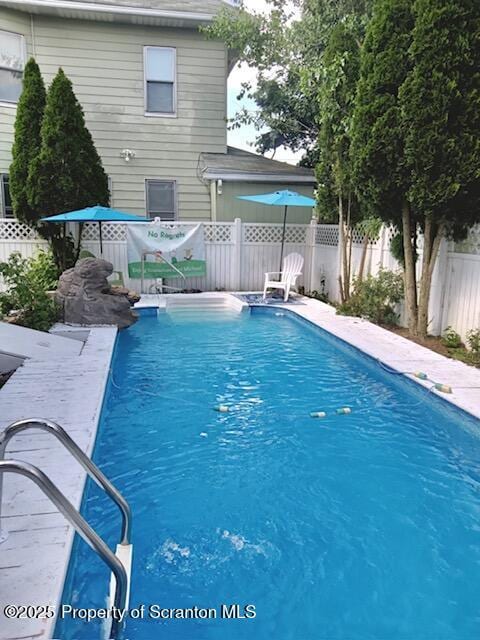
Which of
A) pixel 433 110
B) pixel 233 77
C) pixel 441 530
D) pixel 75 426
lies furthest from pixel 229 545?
pixel 233 77

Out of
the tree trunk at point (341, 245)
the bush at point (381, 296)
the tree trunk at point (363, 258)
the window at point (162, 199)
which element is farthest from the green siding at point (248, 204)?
the bush at point (381, 296)

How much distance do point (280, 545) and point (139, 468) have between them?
128 centimetres

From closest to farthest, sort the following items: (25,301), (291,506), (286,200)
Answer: (291,506)
(25,301)
(286,200)

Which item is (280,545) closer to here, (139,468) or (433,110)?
(139,468)

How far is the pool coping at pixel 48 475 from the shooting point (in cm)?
198

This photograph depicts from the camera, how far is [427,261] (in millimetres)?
6605

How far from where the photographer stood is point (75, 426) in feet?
12.1

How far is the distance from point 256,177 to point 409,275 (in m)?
5.64

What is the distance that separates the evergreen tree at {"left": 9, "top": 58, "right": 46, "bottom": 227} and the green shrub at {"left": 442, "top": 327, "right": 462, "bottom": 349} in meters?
8.16

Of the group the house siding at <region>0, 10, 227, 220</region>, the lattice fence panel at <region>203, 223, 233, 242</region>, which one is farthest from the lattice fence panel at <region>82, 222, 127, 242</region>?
the lattice fence panel at <region>203, 223, 233, 242</region>

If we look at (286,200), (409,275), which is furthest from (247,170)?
(409,275)

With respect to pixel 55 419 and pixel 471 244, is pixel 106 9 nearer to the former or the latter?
pixel 471 244

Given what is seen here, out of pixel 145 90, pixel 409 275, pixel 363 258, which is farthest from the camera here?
pixel 145 90

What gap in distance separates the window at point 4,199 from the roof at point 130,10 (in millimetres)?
3535
